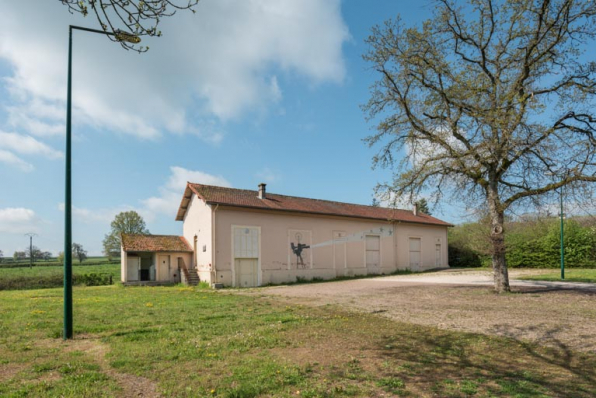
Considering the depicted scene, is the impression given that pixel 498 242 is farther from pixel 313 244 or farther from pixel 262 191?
pixel 262 191

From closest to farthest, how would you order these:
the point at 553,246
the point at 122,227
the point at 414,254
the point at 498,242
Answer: the point at 498,242
the point at 553,246
the point at 414,254
the point at 122,227

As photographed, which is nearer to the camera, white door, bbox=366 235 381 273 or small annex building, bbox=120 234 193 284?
small annex building, bbox=120 234 193 284

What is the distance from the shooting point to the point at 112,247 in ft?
214

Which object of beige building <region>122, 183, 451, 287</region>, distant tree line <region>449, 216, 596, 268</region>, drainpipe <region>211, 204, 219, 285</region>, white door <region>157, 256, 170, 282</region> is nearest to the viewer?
drainpipe <region>211, 204, 219, 285</region>

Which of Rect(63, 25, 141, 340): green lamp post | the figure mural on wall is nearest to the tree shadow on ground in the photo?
Rect(63, 25, 141, 340): green lamp post

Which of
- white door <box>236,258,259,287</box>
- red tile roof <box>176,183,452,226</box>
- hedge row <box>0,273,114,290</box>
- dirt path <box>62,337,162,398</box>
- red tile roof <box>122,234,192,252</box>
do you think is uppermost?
red tile roof <box>176,183,452,226</box>

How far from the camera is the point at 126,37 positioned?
4.44m

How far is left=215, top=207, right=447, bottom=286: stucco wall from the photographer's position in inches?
884

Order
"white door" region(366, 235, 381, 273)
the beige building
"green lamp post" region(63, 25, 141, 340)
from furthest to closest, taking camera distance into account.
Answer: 1. "white door" region(366, 235, 381, 273)
2. the beige building
3. "green lamp post" region(63, 25, 141, 340)

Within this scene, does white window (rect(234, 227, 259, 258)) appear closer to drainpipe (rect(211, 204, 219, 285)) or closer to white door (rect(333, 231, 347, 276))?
drainpipe (rect(211, 204, 219, 285))

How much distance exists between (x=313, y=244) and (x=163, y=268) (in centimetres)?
1001

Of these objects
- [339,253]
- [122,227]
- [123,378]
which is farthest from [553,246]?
[122,227]

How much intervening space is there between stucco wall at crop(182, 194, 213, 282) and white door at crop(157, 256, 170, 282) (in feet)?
4.57

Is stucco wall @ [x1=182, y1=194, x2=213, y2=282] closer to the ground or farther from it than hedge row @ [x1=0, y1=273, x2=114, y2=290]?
farther from it
